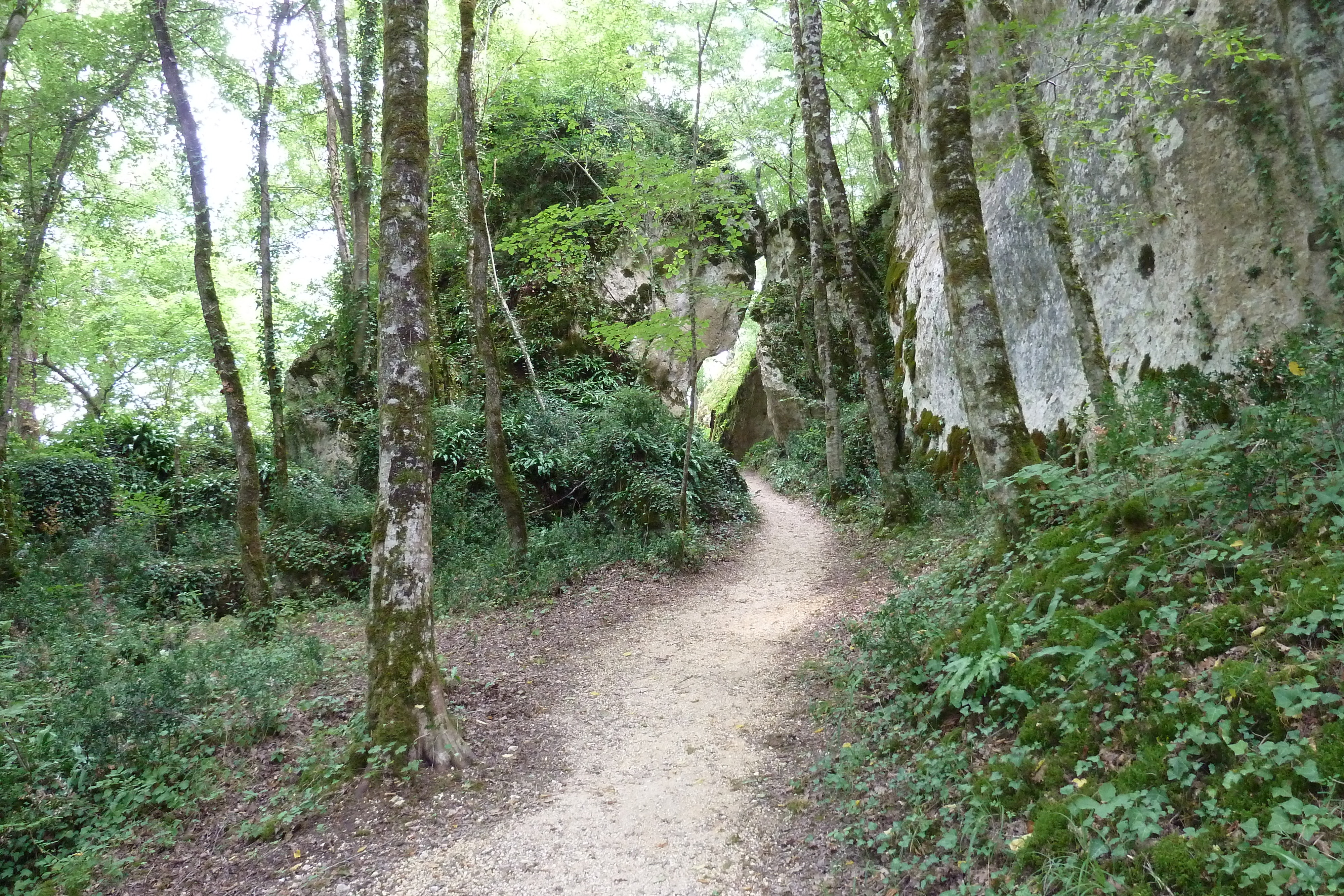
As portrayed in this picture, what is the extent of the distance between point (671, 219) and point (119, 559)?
11.6 m

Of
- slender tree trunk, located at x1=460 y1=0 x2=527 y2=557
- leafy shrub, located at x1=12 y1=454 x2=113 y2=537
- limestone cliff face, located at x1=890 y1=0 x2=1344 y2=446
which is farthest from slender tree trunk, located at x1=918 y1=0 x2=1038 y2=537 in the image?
leafy shrub, located at x1=12 y1=454 x2=113 y2=537

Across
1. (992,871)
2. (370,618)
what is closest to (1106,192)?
(992,871)

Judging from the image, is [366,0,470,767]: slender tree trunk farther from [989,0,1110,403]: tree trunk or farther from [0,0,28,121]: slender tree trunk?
[0,0,28,121]: slender tree trunk

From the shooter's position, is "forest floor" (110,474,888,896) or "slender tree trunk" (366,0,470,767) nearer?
"forest floor" (110,474,888,896)

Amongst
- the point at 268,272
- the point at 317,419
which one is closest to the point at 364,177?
the point at 268,272

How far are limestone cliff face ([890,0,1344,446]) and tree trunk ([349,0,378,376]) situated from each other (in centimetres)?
1223

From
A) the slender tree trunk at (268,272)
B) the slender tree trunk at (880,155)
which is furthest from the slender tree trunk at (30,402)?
the slender tree trunk at (880,155)

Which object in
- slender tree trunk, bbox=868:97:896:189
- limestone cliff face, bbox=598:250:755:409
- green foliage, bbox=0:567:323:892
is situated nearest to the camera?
green foliage, bbox=0:567:323:892

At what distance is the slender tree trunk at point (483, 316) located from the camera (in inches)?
403

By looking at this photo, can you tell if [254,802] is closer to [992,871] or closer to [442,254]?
[992,871]

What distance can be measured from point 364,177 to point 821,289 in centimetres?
1076

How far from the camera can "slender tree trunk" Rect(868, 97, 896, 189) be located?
873 inches

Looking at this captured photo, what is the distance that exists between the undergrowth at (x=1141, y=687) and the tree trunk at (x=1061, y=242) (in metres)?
1.52

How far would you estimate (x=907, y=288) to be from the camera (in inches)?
579
